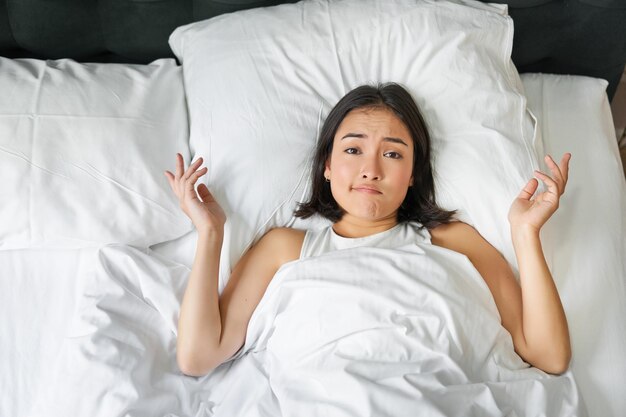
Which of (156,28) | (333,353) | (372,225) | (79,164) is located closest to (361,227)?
(372,225)

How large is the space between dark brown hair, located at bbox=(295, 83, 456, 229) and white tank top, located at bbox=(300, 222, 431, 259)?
32 mm

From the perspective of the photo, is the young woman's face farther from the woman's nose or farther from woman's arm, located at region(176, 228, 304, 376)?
woman's arm, located at region(176, 228, 304, 376)

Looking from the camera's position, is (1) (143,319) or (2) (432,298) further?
(1) (143,319)

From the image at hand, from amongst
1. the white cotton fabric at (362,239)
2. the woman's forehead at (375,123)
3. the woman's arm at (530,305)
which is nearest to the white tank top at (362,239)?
the white cotton fabric at (362,239)

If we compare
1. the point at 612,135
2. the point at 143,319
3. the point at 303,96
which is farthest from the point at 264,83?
the point at 612,135

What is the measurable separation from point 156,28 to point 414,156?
0.79 metres

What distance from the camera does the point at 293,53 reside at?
157 cm

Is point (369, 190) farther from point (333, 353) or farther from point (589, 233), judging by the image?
point (589, 233)

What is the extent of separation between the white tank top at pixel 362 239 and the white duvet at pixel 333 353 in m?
0.08

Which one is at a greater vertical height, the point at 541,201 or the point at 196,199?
the point at 541,201

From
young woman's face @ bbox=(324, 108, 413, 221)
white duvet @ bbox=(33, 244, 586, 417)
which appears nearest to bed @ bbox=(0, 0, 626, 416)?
white duvet @ bbox=(33, 244, 586, 417)

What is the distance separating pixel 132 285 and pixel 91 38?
0.72 metres

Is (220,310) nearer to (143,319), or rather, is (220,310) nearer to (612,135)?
(143,319)

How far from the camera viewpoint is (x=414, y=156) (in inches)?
58.9
